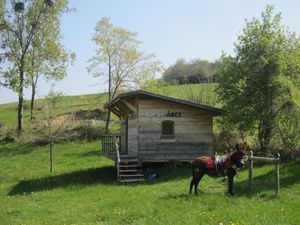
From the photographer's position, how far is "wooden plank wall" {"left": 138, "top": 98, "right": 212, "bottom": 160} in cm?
2264

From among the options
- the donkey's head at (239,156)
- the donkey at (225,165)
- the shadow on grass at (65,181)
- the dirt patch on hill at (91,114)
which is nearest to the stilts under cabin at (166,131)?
the shadow on grass at (65,181)

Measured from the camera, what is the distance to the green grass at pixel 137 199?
10883 millimetres

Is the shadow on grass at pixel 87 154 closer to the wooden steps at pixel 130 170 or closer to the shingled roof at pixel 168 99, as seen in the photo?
the wooden steps at pixel 130 170

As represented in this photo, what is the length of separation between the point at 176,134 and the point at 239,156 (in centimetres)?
922

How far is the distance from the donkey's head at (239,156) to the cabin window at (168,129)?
9061mm

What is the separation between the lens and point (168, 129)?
23000 mm

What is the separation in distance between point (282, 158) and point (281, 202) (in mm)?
9349

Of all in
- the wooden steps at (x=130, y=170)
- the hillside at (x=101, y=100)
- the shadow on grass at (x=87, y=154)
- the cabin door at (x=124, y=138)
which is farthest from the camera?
the hillside at (x=101, y=100)

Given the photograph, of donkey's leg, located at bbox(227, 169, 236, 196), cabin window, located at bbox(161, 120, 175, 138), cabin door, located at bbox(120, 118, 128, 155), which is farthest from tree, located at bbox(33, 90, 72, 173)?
donkey's leg, located at bbox(227, 169, 236, 196)

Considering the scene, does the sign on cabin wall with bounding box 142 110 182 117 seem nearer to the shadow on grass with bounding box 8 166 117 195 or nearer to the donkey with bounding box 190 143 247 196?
A: the shadow on grass with bounding box 8 166 117 195

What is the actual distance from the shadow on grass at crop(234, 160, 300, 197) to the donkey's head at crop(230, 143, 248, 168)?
1097 mm

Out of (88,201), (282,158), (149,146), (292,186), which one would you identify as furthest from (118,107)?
(292,186)

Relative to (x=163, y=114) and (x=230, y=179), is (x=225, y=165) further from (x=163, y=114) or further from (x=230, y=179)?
(x=163, y=114)

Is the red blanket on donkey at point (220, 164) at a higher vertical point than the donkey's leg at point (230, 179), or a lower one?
higher
